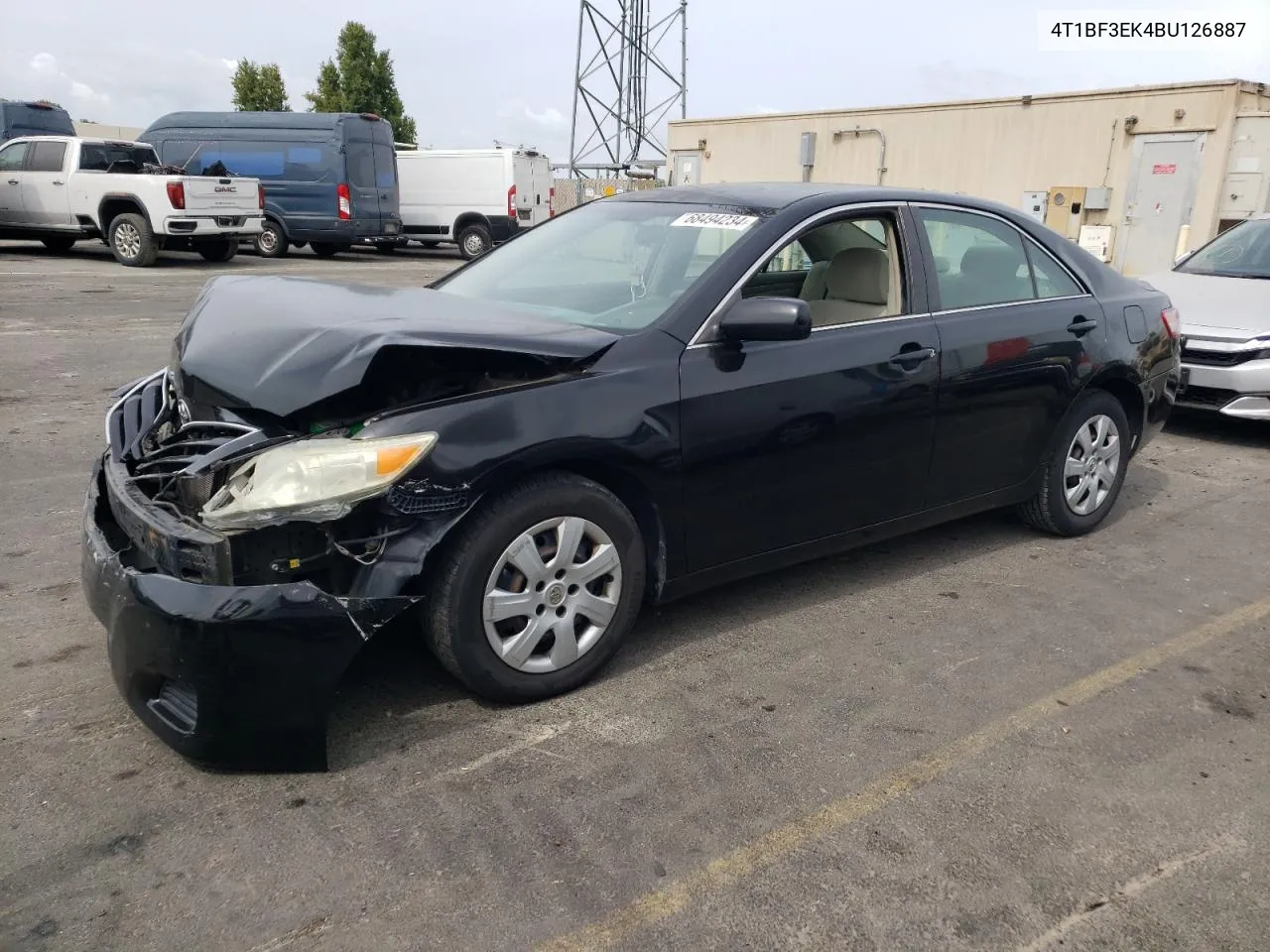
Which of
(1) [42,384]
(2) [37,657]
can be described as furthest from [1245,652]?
(1) [42,384]

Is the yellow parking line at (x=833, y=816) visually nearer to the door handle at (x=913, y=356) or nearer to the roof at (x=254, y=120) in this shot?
the door handle at (x=913, y=356)

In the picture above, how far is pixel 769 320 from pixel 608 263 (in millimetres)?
906

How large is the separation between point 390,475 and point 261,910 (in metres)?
1.06

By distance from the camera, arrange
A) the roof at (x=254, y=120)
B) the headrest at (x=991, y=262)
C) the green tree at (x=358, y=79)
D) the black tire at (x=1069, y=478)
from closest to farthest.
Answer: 1. the headrest at (x=991, y=262)
2. the black tire at (x=1069, y=478)
3. the roof at (x=254, y=120)
4. the green tree at (x=358, y=79)

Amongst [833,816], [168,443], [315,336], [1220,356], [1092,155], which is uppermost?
[1092,155]

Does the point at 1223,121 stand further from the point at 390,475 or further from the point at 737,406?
the point at 390,475

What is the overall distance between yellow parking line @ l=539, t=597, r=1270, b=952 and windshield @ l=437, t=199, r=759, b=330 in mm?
1595

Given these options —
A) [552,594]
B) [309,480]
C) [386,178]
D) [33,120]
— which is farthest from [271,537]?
[33,120]

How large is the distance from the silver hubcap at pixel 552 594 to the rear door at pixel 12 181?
16.7 meters

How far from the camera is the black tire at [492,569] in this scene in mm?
2852

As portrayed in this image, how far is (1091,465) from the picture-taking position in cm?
477

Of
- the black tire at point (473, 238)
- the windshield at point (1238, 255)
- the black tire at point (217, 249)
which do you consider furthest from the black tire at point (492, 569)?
the black tire at point (473, 238)

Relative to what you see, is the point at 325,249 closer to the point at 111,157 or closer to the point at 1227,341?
the point at 111,157

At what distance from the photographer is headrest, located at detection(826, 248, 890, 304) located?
3971mm
